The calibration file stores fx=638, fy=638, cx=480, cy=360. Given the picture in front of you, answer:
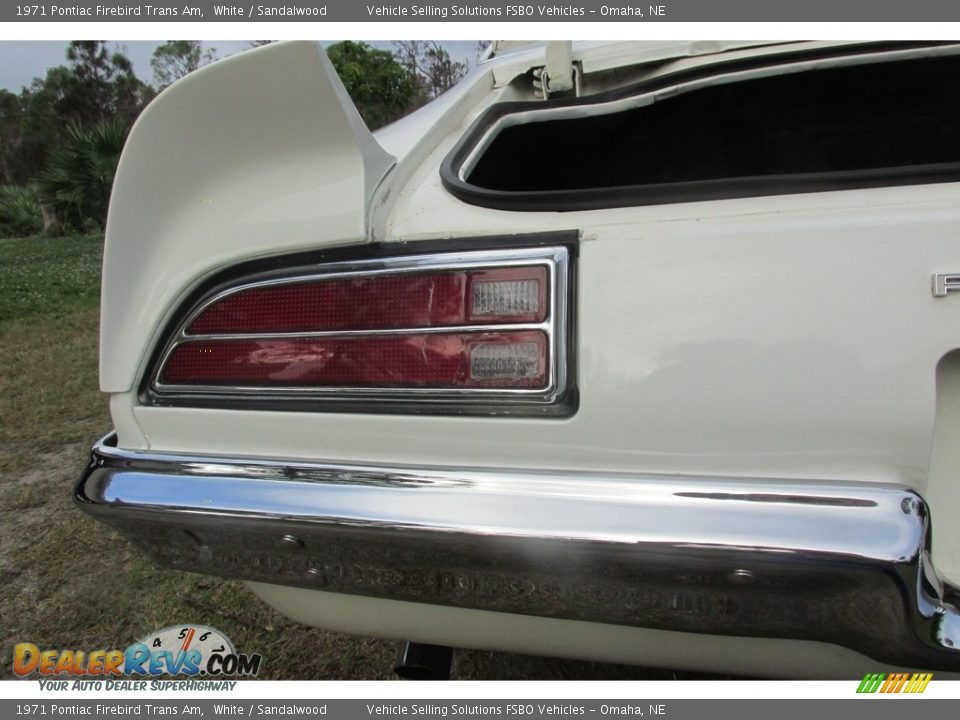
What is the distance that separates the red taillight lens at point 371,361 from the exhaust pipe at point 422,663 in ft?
2.64

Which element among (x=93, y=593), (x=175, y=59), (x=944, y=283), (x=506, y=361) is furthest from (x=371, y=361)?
(x=175, y=59)

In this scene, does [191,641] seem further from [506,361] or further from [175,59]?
[175,59]

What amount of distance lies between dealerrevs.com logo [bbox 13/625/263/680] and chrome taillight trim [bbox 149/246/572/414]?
0.96 metres

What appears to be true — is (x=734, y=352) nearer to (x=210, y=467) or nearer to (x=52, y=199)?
(x=210, y=467)

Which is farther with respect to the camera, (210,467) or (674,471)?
(210,467)

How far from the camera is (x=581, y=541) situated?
38.3 inches

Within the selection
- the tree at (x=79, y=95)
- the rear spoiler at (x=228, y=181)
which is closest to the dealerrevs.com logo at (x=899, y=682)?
the rear spoiler at (x=228, y=181)

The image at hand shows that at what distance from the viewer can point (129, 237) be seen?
1.17 meters

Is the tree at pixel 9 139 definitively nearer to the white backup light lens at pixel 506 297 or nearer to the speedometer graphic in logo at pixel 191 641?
the speedometer graphic in logo at pixel 191 641

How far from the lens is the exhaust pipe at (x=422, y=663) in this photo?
1535mm

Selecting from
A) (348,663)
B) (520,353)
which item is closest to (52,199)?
(348,663)

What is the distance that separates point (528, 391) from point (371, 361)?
10.8 inches

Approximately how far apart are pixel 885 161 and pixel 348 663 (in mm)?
2324

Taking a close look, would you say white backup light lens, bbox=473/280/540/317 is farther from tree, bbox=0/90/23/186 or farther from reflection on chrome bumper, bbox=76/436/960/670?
tree, bbox=0/90/23/186
